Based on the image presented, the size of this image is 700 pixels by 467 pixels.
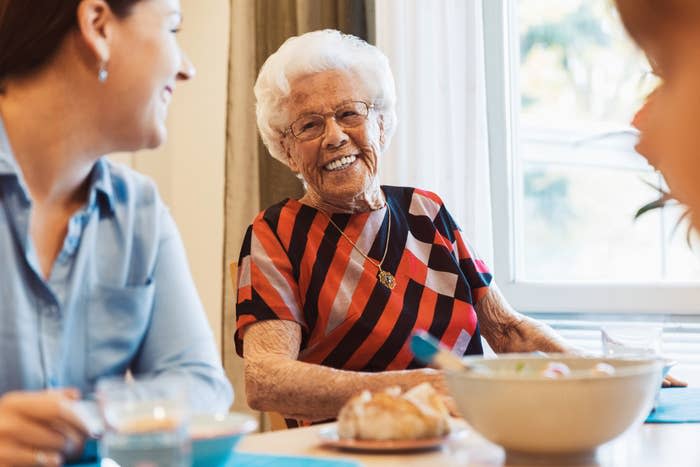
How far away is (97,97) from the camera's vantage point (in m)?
1.42

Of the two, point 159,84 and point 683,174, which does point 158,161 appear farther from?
point 683,174

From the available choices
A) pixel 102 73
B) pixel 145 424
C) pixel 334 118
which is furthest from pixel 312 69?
pixel 145 424

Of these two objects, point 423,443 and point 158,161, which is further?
point 158,161

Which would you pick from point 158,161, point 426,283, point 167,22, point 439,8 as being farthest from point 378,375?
point 158,161

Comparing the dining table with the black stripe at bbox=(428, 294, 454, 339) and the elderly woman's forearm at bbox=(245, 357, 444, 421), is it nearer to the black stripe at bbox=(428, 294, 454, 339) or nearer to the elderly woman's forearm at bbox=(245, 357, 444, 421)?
the elderly woman's forearm at bbox=(245, 357, 444, 421)

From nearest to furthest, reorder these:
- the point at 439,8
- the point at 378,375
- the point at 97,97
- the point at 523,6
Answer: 1. the point at 97,97
2. the point at 378,375
3. the point at 439,8
4. the point at 523,6

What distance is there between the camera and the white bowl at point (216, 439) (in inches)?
42.5

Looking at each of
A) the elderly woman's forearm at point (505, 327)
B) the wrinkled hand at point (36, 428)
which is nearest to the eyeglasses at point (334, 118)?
the elderly woman's forearm at point (505, 327)

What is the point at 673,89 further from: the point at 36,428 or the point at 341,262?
the point at 341,262

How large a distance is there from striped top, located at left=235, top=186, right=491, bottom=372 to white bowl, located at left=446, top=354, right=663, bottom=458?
0.84 m

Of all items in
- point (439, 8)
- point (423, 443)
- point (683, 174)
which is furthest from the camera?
point (439, 8)

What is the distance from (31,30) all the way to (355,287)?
88cm

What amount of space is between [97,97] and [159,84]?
98 mm

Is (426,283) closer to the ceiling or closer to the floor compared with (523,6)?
closer to the floor
